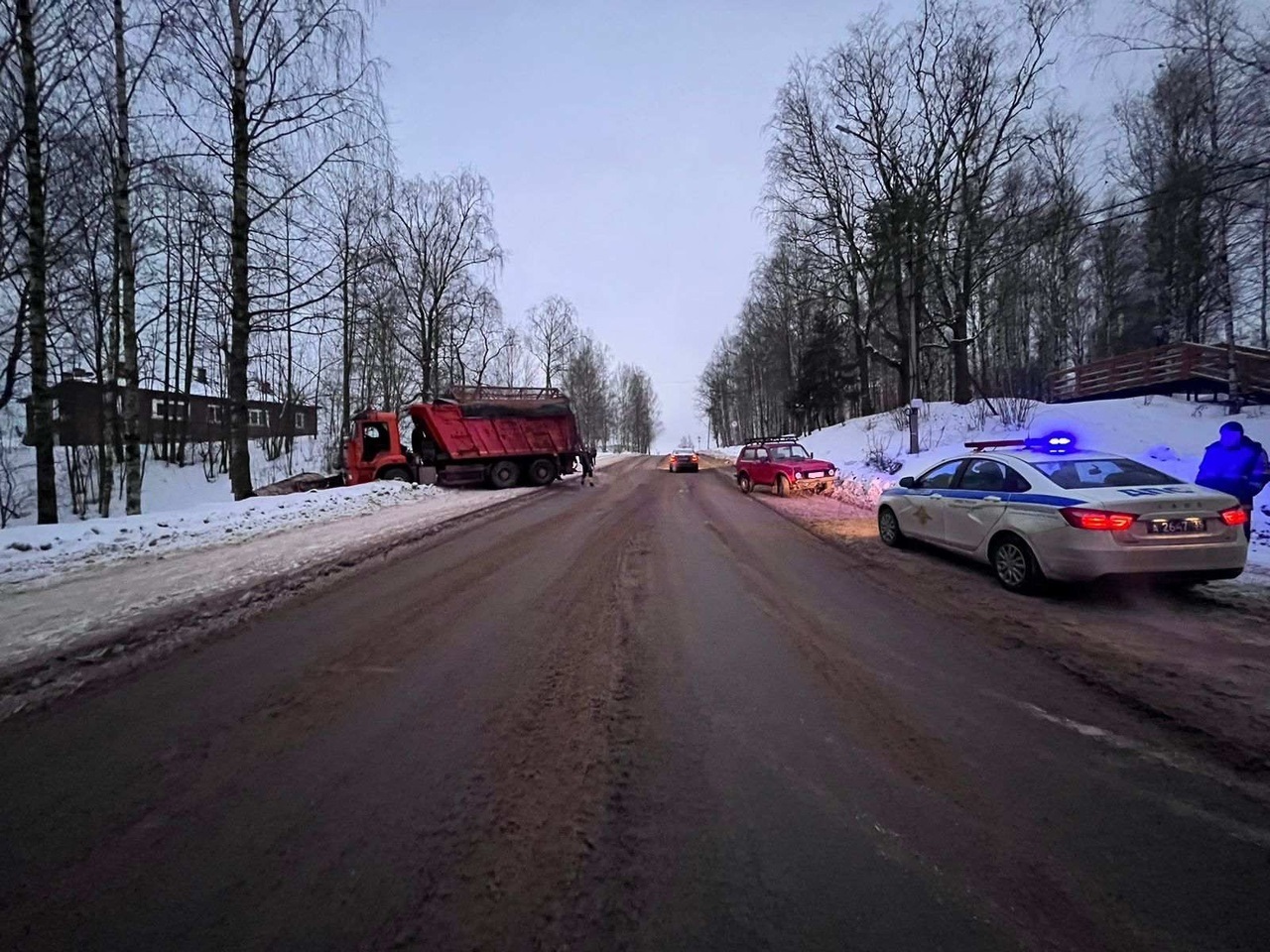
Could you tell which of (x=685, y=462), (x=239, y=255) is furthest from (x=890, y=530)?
(x=685, y=462)

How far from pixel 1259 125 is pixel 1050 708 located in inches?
481

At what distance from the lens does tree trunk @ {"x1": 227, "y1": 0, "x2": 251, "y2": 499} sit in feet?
44.9

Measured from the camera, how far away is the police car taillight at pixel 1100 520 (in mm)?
5418

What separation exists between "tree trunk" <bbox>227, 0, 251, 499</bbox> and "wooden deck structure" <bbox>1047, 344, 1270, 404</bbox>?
2558 centimetres

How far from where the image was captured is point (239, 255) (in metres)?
14.1

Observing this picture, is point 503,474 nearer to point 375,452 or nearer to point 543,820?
point 375,452

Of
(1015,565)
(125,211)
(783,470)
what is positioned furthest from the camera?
(783,470)

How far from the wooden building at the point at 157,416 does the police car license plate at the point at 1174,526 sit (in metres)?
27.3

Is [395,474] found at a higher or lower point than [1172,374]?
lower

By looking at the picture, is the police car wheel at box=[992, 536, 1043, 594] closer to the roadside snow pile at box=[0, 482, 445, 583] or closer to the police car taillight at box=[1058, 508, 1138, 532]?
the police car taillight at box=[1058, 508, 1138, 532]

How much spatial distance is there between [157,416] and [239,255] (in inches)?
1433

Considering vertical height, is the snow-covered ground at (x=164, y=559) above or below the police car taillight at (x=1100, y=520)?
below

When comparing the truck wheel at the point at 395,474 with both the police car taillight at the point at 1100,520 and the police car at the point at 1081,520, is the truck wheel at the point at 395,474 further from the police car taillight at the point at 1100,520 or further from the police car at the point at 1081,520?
the police car taillight at the point at 1100,520

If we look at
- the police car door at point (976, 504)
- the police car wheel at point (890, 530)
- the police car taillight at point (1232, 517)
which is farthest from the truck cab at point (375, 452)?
the police car taillight at point (1232, 517)
